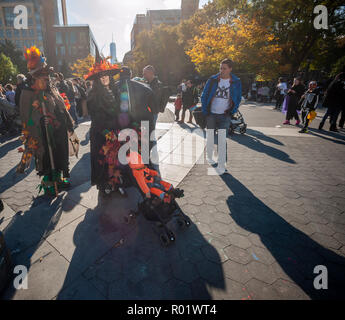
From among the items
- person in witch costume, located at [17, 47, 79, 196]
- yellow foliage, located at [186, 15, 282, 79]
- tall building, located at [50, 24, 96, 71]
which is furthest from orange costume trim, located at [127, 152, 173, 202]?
tall building, located at [50, 24, 96, 71]

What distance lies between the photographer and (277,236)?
2.64 m

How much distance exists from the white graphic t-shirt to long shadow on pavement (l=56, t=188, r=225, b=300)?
9.05 ft

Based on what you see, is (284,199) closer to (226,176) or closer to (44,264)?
(226,176)

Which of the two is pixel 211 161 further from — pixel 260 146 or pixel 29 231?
pixel 29 231

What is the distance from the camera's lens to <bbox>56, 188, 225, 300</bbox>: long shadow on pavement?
1906 millimetres

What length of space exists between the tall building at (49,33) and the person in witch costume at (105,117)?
77837mm

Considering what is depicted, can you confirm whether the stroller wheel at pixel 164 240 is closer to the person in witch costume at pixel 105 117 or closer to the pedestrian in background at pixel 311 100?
the person in witch costume at pixel 105 117

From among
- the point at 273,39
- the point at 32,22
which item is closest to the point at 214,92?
the point at 273,39

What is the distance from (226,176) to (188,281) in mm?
2704

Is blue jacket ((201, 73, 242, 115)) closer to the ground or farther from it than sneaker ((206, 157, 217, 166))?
farther from it

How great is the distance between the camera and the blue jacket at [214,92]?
4.25 meters

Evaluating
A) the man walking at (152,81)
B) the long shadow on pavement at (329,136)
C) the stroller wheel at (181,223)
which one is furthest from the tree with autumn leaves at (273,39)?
the stroller wheel at (181,223)

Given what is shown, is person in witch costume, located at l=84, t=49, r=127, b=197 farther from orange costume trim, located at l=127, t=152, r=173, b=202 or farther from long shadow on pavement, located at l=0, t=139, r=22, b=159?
long shadow on pavement, located at l=0, t=139, r=22, b=159
